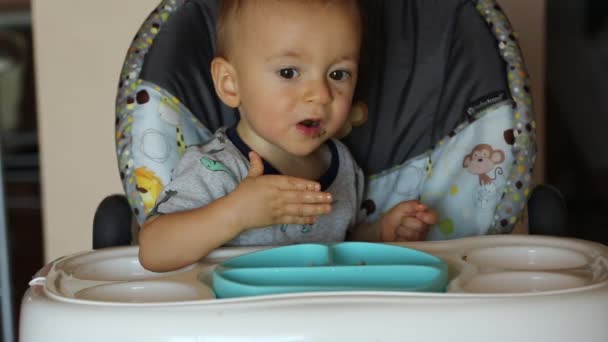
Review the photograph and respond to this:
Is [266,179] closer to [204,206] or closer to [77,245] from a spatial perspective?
[204,206]

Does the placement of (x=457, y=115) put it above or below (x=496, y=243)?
above

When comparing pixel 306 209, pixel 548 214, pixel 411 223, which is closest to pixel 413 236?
pixel 411 223

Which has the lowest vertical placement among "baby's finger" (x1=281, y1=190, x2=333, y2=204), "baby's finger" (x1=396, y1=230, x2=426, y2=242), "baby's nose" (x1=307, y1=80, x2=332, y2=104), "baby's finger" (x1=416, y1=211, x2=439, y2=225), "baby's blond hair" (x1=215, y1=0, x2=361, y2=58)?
"baby's finger" (x1=396, y1=230, x2=426, y2=242)

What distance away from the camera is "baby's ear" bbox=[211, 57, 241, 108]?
3.31 ft

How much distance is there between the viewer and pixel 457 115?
1059mm

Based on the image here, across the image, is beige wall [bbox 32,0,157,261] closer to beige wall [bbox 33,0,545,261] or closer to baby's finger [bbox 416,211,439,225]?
beige wall [bbox 33,0,545,261]

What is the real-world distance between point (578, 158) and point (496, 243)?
201cm

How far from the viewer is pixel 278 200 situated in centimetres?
78

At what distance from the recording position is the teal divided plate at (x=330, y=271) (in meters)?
0.70

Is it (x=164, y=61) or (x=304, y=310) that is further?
(x=164, y=61)

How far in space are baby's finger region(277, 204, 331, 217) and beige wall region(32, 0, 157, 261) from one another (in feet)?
2.82

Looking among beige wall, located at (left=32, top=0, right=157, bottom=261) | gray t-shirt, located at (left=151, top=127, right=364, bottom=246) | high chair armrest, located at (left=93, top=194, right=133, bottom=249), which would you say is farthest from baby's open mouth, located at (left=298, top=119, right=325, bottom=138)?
beige wall, located at (left=32, top=0, right=157, bottom=261)

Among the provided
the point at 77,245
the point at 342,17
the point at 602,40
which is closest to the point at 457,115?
the point at 342,17

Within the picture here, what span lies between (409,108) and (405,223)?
17 cm
